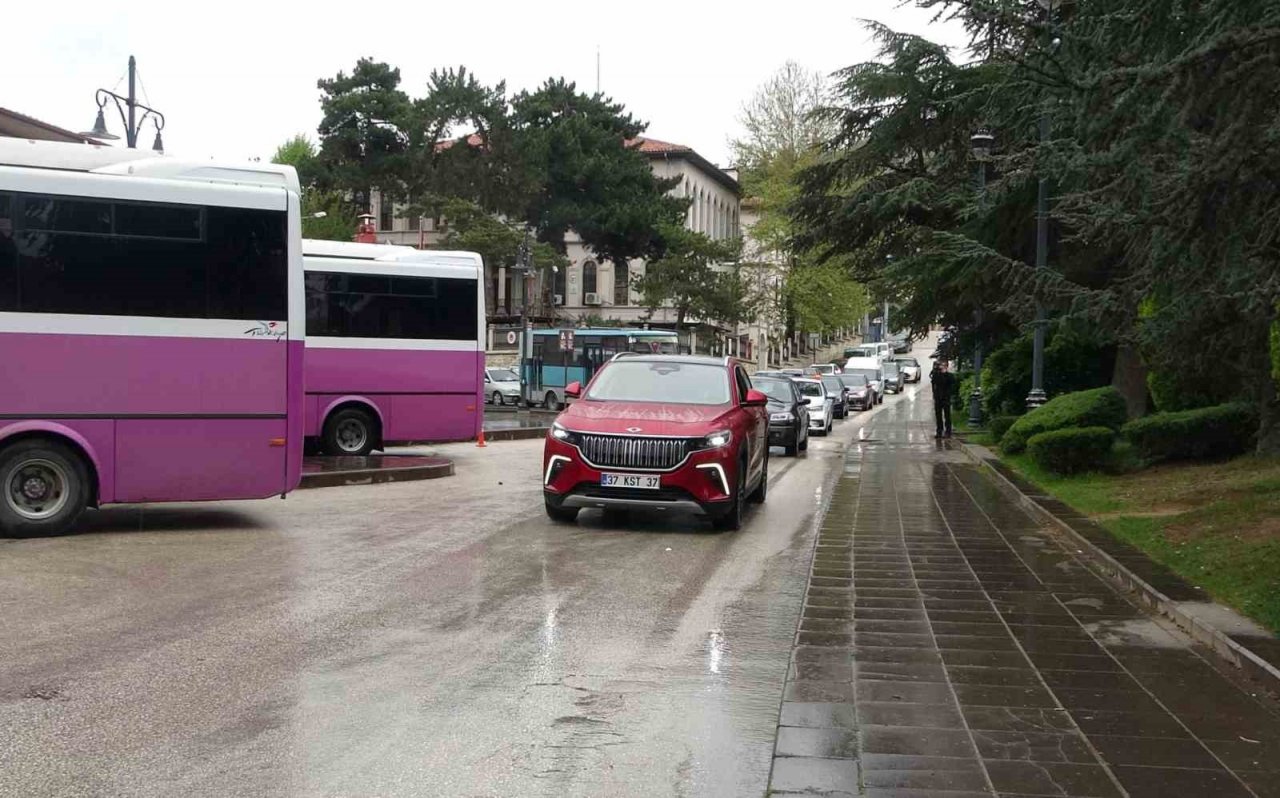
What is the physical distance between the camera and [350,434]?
67.8 ft

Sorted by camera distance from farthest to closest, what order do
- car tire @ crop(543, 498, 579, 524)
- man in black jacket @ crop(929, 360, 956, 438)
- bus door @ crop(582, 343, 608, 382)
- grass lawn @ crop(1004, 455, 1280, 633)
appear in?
bus door @ crop(582, 343, 608, 382) < man in black jacket @ crop(929, 360, 956, 438) < car tire @ crop(543, 498, 579, 524) < grass lawn @ crop(1004, 455, 1280, 633)

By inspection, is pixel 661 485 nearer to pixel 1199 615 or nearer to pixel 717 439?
pixel 717 439

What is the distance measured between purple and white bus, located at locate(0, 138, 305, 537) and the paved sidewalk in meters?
5.53

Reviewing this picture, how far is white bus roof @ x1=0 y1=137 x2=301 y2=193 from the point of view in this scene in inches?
454

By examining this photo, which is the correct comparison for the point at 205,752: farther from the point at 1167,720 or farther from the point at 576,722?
the point at 1167,720

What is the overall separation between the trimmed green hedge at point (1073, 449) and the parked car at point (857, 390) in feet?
123

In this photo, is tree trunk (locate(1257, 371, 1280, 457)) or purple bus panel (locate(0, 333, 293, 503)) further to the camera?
tree trunk (locate(1257, 371, 1280, 457))

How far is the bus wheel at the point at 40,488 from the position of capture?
11.3 m

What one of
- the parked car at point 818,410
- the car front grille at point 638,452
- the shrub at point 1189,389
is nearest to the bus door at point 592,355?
the parked car at point 818,410

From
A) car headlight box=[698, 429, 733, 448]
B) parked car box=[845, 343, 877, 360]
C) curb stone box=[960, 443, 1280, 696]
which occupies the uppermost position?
parked car box=[845, 343, 877, 360]

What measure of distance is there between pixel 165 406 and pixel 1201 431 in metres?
13.4

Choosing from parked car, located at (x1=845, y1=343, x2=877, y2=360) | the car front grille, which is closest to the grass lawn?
the car front grille

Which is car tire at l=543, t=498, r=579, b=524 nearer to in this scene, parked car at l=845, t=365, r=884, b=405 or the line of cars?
the line of cars

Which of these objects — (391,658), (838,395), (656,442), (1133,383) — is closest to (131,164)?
(656,442)
